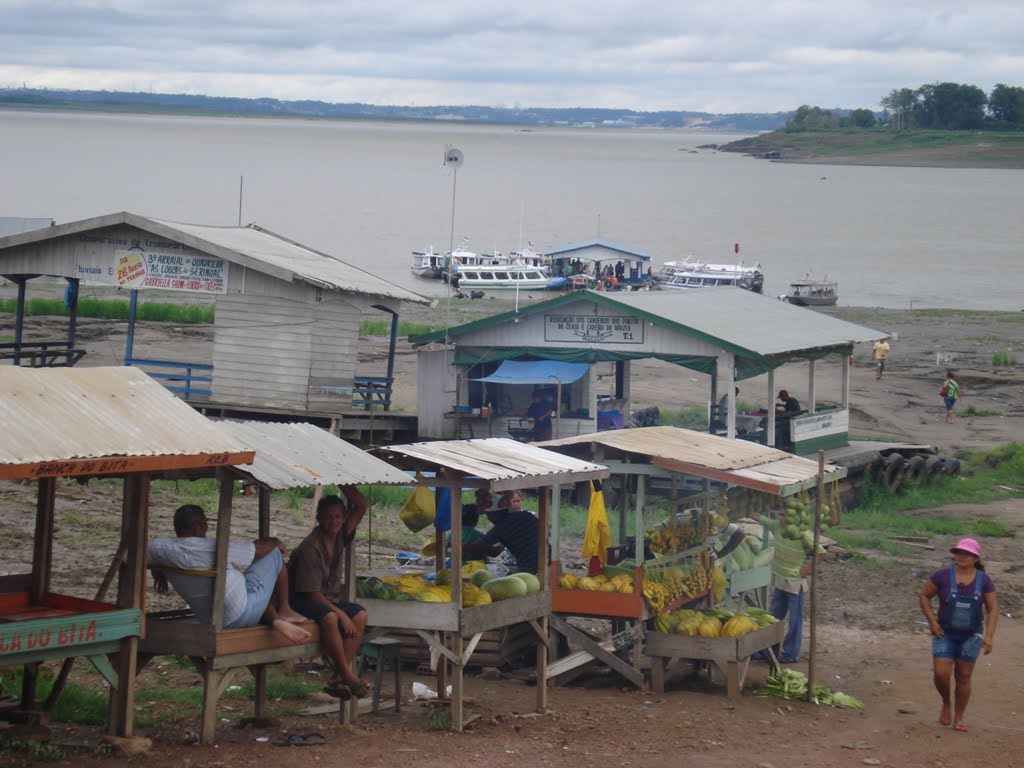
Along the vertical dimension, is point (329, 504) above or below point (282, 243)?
below

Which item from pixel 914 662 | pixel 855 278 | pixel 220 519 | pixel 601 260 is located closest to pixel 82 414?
pixel 220 519

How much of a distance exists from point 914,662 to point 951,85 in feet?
597

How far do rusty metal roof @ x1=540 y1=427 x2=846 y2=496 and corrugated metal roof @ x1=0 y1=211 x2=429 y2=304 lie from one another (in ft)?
29.9

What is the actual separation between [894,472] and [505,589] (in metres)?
14.3

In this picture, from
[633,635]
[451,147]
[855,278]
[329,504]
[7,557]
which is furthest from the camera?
[855,278]

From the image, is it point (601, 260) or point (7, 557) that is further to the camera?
point (601, 260)

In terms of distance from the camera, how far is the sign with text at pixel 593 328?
21656 mm

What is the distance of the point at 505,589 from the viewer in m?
10.5

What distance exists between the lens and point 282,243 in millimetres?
24250

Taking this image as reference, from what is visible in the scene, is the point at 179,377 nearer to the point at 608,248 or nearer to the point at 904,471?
the point at 904,471

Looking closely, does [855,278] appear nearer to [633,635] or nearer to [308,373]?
[308,373]

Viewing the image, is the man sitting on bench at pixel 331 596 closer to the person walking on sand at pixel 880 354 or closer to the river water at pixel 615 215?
the person walking on sand at pixel 880 354

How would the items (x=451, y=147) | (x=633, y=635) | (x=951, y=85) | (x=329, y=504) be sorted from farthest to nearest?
(x=951, y=85), (x=451, y=147), (x=633, y=635), (x=329, y=504)

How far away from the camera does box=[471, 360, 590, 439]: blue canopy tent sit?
21422 mm
